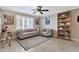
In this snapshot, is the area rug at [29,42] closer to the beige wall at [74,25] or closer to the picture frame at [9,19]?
the picture frame at [9,19]

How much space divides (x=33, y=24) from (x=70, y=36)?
416 centimetres

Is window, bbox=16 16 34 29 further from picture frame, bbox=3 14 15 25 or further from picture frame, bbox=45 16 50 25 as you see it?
picture frame, bbox=45 16 50 25

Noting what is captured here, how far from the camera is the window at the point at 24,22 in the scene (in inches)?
279

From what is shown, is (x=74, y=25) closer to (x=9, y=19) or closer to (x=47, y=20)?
(x=47, y=20)

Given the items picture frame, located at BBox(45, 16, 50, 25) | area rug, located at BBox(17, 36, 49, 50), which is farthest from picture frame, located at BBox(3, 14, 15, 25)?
picture frame, located at BBox(45, 16, 50, 25)

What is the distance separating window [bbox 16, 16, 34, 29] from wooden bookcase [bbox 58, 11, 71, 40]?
302cm

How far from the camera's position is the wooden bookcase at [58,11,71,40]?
20.7 feet

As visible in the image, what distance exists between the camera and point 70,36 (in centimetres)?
620

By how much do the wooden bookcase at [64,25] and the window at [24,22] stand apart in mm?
3023

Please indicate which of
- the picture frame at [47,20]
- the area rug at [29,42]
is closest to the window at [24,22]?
the picture frame at [47,20]

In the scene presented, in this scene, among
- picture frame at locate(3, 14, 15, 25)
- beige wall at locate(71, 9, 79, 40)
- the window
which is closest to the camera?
beige wall at locate(71, 9, 79, 40)

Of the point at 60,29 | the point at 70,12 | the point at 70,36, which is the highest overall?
the point at 70,12
